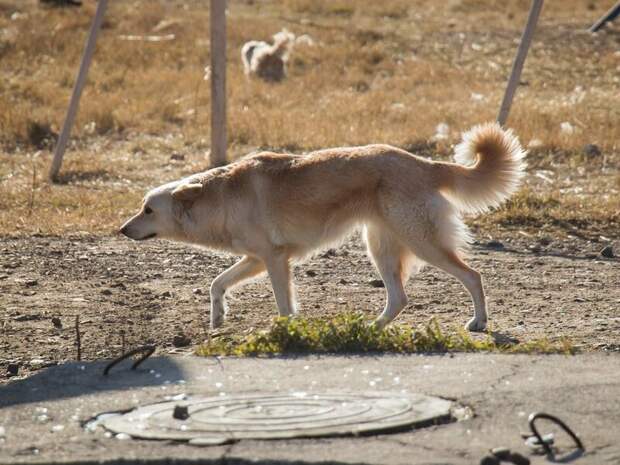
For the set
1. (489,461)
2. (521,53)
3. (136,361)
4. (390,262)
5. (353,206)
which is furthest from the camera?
(521,53)

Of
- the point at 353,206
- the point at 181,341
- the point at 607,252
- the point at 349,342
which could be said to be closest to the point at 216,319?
the point at 181,341

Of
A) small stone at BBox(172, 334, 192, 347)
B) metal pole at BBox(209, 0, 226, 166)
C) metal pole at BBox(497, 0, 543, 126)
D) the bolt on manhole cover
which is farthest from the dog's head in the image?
metal pole at BBox(497, 0, 543, 126)

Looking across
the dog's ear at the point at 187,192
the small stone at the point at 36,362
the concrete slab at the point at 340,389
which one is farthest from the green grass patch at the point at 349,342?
the dog's ear at the point at 187,192

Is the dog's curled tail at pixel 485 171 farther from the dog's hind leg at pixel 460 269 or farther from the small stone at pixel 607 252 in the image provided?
the small stone at pixel 607 252

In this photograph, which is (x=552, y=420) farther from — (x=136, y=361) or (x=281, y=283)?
(x=281, y=283)

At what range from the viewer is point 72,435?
526 cm

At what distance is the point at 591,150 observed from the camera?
14531 millimetres

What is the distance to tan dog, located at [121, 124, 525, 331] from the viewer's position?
25.4 feet

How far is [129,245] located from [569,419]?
5918 millimetres

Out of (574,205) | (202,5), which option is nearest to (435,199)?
(574,205)

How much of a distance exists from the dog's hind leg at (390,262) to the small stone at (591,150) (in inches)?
273

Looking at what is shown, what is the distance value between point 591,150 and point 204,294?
22.6 ft

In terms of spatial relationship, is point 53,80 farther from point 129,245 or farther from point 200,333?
point 200,333

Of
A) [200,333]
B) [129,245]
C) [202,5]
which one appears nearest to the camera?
[200,333]
